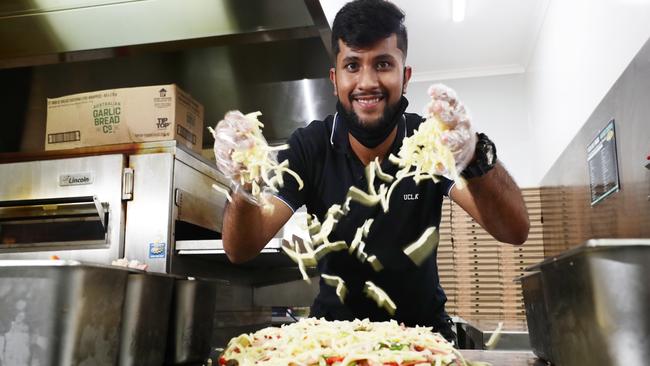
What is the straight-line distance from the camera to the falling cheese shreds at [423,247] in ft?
5.96

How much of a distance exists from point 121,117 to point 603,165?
2557mm

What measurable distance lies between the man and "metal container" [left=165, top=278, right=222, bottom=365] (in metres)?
0.37

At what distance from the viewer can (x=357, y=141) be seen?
6.32 ft

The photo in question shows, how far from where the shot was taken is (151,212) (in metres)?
2.50

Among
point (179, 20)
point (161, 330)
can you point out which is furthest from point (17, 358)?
point (179, 20)

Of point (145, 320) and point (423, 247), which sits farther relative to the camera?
point (423, 247)

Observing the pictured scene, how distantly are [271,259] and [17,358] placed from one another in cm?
195

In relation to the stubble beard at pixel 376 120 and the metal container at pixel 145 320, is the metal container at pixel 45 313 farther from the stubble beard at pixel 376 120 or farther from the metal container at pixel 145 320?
the stubble beard at pixel 376 120

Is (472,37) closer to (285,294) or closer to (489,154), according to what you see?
(285,294)

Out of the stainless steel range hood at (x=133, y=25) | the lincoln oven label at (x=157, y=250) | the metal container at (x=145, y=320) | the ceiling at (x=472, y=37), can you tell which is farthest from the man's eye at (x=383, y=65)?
the ceiling at (x=472, y=37)

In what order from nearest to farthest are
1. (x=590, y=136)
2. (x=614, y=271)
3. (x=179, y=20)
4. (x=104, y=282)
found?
(x=614, y=271), (x=104, y=282), (x=179, y=20), (x=590, y=136)

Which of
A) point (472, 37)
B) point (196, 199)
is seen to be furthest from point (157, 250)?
point (472, 37)

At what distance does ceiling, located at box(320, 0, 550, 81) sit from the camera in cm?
479

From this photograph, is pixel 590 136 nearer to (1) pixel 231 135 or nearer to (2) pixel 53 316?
(1) pixel 231 135
